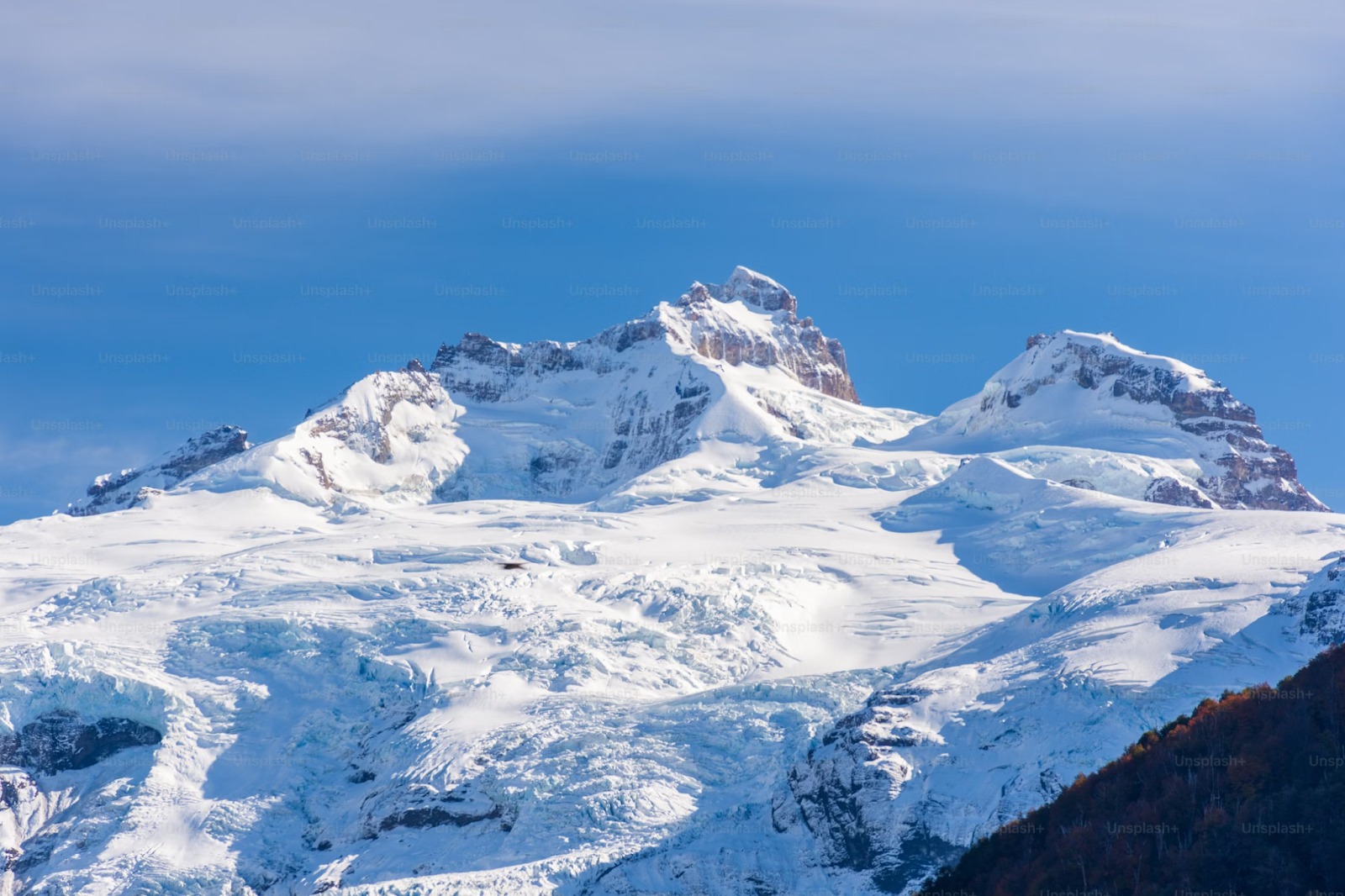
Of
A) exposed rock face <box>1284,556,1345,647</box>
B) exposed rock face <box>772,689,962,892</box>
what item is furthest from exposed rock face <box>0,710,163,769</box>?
exposed rock face <box>1284,556,1345,647</box>

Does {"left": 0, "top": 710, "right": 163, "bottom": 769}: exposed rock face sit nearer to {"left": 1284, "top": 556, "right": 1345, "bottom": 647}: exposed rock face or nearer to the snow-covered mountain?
the snow-covered mountain

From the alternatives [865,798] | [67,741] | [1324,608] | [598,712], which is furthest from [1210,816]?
[67,741]

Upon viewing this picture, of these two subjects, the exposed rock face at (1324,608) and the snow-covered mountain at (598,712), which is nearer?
the exposed rock face at (1324,608)

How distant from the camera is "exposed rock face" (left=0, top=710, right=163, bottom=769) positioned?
16300 centimetres

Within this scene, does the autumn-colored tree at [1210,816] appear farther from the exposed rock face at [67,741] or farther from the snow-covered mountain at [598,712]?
the exposed rock face at [67,741]

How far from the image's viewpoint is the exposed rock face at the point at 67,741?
163m

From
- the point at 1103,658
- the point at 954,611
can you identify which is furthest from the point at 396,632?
the point at 1103,658

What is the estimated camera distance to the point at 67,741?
164250 millimetres

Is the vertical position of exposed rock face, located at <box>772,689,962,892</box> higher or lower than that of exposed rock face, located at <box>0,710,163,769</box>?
lower

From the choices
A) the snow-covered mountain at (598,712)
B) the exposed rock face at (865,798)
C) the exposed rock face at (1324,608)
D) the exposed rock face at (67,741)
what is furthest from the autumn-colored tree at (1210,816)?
the exposed rock face at (67,741)

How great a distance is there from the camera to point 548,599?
18988 centimetres

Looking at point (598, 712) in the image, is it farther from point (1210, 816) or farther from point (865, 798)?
point (1210, 816)

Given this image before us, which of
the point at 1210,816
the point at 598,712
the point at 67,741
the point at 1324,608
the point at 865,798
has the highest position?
the point at 1324,608

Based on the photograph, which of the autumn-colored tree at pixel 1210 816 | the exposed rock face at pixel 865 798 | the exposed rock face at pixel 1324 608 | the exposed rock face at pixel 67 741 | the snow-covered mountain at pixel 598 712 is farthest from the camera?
the exposed rock face at pixel 67 741
